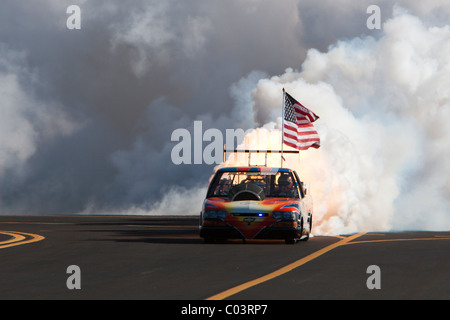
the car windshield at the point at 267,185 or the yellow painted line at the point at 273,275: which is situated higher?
the car windshield at the point at 267,185

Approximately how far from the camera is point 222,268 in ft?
47.6

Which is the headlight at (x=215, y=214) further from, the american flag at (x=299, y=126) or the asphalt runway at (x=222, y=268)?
the american flag at (x=299, y=126)

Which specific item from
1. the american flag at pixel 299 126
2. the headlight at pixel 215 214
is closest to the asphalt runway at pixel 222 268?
the headlight at pixel 215 214

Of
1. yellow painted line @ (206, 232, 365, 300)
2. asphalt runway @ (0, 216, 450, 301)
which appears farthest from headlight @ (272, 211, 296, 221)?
yellow painted line @ (206, 232, 365, 300)

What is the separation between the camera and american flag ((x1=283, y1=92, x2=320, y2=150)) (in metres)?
28.7

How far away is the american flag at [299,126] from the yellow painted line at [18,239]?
875 centimetres

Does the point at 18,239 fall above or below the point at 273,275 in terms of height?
above

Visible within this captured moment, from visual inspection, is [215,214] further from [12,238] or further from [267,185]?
[12,238]

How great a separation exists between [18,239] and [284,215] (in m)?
6.68

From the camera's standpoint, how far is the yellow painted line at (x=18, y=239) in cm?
2029

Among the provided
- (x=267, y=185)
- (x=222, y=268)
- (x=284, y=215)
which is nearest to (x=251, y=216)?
(x=284, y=215)

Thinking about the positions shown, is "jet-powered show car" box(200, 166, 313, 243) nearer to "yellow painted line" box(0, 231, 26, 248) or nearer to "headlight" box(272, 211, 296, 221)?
"headlight" box(272, 211, 296, 221)

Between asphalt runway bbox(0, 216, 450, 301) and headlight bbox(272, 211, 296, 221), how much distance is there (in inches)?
25.1
